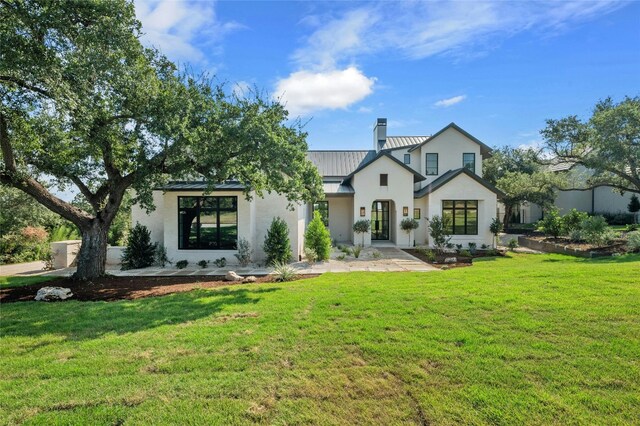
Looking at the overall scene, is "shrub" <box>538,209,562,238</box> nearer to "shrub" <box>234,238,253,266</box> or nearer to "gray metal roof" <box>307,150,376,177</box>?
"gray metal roof" <box>307,150,376,177</box>

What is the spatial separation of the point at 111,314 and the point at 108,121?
5455 millimetres

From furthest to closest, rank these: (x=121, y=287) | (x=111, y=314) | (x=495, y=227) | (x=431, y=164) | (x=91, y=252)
Result: (x=431, y=164), (x=495, y=227), (x=91, y=252), (x=121, y=287), (x=111, y=314)

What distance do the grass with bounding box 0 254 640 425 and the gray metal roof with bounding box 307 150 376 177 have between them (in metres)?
20.4

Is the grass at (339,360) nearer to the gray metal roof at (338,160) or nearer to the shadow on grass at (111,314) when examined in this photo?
the shadow on grass at (111,314)

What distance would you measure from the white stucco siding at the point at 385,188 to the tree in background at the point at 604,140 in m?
9.19

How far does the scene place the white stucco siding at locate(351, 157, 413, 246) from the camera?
66.9ft

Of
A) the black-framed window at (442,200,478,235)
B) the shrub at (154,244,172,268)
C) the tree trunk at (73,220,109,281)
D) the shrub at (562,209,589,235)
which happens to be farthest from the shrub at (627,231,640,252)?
the tree trunk at (73,220,109,281)

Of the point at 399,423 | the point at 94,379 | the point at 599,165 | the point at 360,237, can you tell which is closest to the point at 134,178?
the point at 94,379

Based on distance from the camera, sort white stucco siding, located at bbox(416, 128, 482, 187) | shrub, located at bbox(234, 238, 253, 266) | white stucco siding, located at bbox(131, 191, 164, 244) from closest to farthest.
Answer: shrub, located at bbox(234, 238, 253, 266) → white stucco siding, located at bbox(131, 191, 164, 244) → white stucco siding, located at bbox(416, 128, 482, 187)

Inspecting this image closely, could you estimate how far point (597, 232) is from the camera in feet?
51.9

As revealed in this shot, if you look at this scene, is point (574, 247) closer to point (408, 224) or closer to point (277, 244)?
point (408, 224)

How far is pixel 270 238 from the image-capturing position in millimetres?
13641

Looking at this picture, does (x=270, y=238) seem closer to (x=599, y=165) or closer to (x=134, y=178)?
(x=134, y=178)

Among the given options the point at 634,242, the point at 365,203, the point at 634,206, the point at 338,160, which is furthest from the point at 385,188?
the point at 634,206
